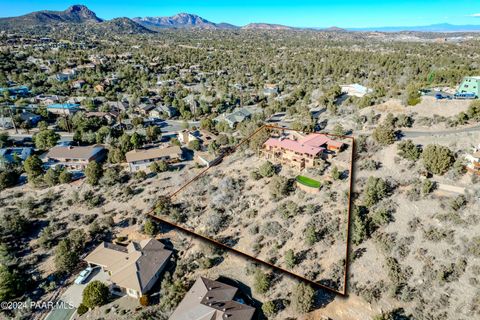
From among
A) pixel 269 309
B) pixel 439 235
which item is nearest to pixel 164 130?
pixel 269 309

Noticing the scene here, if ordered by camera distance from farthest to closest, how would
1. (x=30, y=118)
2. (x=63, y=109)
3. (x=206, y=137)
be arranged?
1. (x=63, y=109)
2. (x=30, y=118)
3. (x=206, y=137)

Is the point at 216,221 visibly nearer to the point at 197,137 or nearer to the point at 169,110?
the point at 197,137

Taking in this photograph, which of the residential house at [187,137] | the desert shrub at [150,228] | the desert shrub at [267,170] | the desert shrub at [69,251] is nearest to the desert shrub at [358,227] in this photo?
the desert shrub at [267,170]

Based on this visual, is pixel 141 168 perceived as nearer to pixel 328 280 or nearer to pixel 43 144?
pixel 43 144

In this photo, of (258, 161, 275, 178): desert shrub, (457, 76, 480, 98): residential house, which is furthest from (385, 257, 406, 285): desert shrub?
(457, 76, 480, 98): residential house

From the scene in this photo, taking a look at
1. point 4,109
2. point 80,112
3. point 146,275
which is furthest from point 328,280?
point 4,109

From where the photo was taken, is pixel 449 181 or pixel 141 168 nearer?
pixel 449 181

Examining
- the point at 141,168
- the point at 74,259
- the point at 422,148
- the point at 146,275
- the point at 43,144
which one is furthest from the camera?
the point at 43,144
